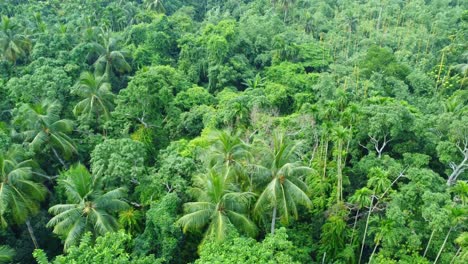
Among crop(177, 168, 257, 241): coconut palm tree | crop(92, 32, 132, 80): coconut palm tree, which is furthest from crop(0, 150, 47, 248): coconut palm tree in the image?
crop(92, 32, 132, 80): coconut palm tree

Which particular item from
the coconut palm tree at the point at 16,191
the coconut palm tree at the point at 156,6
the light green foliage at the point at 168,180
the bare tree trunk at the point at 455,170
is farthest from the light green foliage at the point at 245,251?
the coconut palm tree at the point at 156,6

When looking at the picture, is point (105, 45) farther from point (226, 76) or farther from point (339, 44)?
point (339, 44)

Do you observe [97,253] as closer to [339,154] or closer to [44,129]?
[44,129]

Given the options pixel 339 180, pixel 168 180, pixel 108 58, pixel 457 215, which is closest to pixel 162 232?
pixel 168 180

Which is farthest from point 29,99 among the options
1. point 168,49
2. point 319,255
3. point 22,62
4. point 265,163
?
point 319,255

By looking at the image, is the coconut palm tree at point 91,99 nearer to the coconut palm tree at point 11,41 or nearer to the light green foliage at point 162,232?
the coconut palm tree at point 11,41

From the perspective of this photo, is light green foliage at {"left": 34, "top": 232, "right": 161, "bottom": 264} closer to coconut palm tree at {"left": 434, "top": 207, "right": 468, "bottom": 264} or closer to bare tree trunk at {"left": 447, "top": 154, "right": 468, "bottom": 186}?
coconut palm tree at {"left": 434, "top": 207, "right": 468, "bottom": 264}
